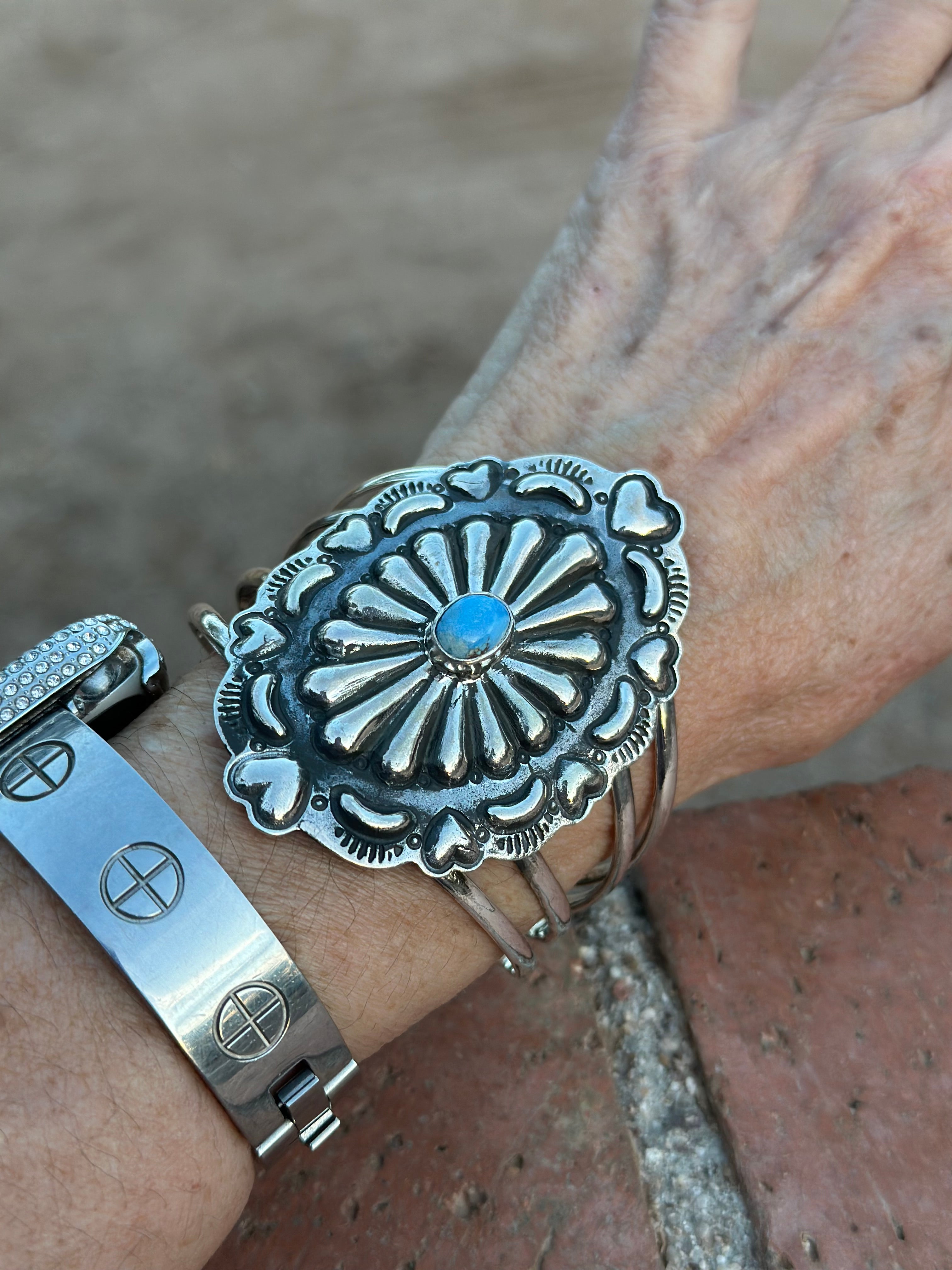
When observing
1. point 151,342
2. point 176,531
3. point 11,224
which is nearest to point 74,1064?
point 176,531

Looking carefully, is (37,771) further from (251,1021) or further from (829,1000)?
(829,1000)

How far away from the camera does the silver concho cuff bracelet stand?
2.83 feet

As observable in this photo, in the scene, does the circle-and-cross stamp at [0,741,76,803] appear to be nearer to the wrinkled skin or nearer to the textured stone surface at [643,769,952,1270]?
the wrinkled skin

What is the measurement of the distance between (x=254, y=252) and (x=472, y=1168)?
1.83 m

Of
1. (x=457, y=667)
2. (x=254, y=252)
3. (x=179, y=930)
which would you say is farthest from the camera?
(x=254, y=252)

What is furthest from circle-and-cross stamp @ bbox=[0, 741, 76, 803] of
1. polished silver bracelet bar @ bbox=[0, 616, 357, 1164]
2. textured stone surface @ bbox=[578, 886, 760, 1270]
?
textured stone surface @ bbox=[578, 886, 760, 1270]

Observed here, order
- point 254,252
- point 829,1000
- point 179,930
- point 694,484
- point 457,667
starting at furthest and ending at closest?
1. point 254,252
2. point 694,484
3. point 829,1000
4. point 457,667
5. point 179,930

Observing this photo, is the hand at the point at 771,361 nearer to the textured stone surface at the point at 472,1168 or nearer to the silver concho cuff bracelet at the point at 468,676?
the silver concho cuff bracelet at the point at 468,676

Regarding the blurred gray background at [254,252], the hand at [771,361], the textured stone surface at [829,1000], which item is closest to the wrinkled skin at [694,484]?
the hand at [771,361]

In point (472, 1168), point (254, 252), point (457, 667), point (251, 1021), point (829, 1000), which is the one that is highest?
point (254, 252)

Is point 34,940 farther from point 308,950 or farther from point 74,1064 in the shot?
point 308,950

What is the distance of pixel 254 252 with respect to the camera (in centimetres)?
206

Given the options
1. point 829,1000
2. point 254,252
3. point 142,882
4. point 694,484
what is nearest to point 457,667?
point 142,882

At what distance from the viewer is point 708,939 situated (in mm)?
1073
